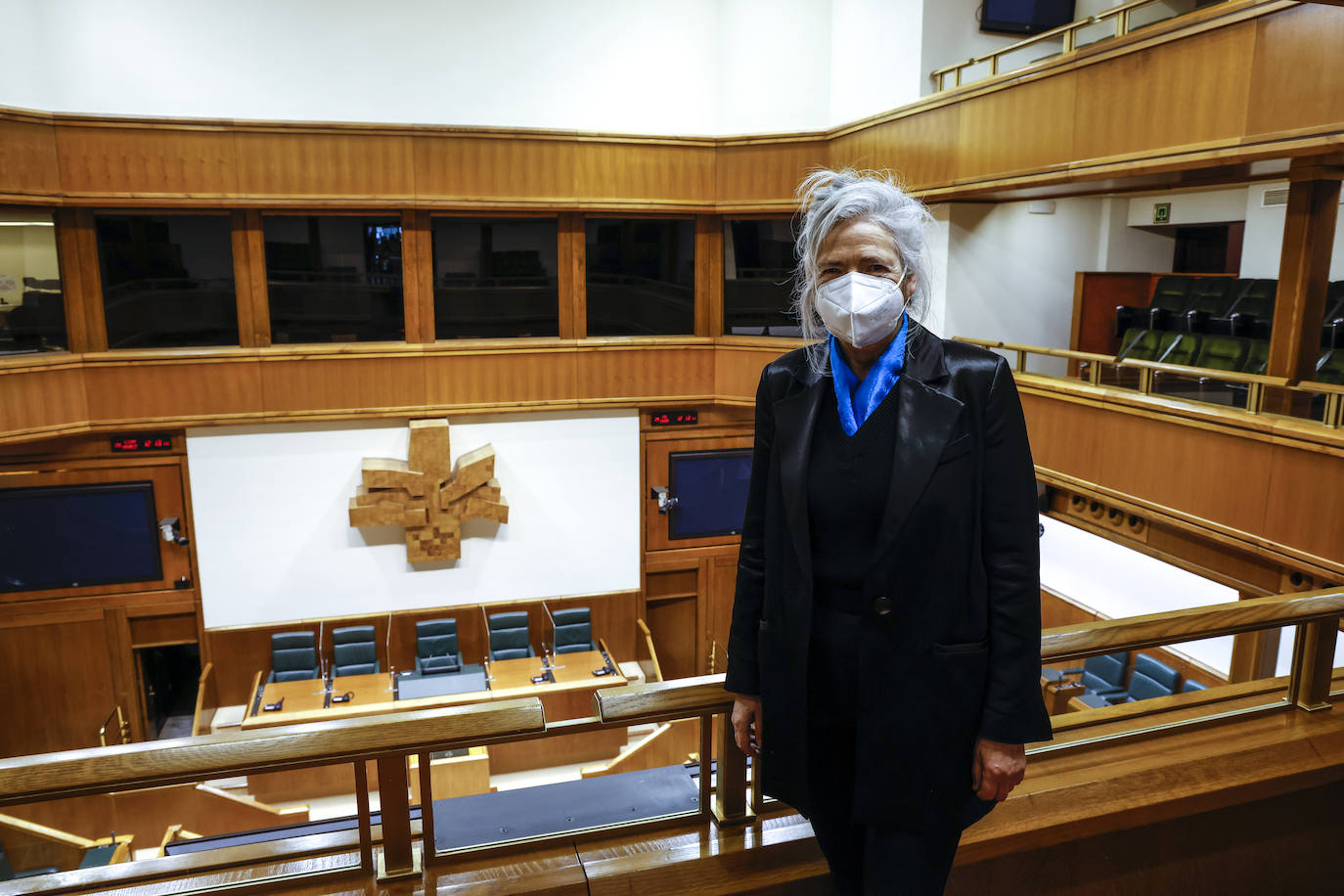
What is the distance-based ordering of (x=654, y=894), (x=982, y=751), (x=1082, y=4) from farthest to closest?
1. (x=1082, y=4)
2. (x=654, y=894)
3. (x=982, y=751)

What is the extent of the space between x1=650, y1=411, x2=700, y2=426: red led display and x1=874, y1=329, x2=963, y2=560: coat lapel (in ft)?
27.1

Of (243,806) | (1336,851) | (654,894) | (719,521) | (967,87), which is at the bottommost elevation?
(243,806)

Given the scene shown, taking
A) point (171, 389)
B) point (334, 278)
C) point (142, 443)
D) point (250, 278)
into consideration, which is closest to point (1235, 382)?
point (334, 278)

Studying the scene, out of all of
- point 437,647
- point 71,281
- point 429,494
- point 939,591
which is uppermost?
point 71,281

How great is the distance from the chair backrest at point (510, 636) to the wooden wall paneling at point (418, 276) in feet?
9.63

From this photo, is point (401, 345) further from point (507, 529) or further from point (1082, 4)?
point (1082, 4)

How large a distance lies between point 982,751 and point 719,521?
337 inches

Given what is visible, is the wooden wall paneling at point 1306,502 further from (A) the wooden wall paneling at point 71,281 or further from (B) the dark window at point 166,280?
(A) the wooden wall paneling at point 71,281

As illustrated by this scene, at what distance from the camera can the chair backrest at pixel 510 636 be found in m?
9.31

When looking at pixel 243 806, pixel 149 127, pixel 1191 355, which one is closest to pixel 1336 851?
pixel 1191 355

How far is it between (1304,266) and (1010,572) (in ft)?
17.7

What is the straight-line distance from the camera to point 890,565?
1467 mm

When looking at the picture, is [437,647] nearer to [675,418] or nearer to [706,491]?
[706,491]

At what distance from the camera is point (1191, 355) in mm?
7430
